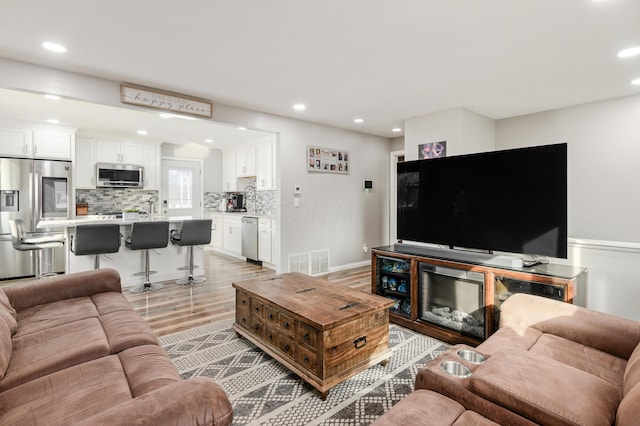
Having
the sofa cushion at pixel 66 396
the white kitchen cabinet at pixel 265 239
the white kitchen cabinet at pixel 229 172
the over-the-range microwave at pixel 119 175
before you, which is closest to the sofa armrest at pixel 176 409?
the sofa cushion at pixel 66 396

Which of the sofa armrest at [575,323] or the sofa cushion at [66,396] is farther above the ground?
the sofa armrest at [575,323]

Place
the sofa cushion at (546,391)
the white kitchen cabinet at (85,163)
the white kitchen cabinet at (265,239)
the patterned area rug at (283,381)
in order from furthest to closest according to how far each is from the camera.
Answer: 1. the white kitchen cabinet at (85,163)
2. the white kitchen cabinet at (265,239)
3. the patterned area rug at (283,381)
4. the sofa cushion at (546,391)

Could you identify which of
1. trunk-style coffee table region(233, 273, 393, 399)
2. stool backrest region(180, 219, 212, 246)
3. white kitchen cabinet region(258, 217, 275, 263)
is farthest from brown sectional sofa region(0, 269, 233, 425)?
white kitchen cabinet region(258, 217, 275, 263)

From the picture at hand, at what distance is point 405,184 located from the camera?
3396mm

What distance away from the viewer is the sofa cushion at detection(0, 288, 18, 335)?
1.74 metres

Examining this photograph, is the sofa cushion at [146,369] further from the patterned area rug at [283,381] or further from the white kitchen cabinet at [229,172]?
the white kitchen cabinet at [229,172]

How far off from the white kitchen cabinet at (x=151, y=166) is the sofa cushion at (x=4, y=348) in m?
A: 5.18

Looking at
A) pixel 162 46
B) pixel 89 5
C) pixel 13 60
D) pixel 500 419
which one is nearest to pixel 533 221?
pixel 500 419

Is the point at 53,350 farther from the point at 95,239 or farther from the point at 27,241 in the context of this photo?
the point at 27,241

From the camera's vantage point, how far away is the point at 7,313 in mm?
1826

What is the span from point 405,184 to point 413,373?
1.86 m

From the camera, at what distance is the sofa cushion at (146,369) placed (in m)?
1.33

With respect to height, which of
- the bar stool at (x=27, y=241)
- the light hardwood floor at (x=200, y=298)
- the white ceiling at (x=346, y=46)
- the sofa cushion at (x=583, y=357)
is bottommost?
→ the light hardwood floor at (x=200, y=298)

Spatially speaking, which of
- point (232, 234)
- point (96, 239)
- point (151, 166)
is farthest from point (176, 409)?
point (151, 166)
